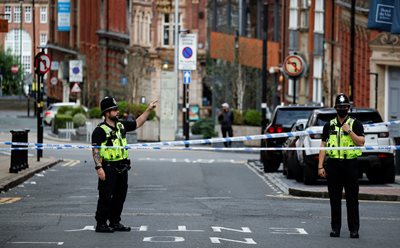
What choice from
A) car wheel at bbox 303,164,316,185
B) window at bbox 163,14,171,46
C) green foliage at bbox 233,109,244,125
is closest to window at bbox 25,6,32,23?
window at bbox 163,14,171,46

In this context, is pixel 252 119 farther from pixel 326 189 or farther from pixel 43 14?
pixel 43 14

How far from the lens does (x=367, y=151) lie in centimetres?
2742

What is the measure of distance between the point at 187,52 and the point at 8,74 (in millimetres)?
89515

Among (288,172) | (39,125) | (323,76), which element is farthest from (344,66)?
(288,172)

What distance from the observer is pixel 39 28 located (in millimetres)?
137000

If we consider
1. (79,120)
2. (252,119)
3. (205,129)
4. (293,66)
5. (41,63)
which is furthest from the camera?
(79,120)

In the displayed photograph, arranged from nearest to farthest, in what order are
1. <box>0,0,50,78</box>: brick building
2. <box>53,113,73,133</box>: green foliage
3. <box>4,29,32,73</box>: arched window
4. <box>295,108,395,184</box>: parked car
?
<box>295,108,395,184</box>: parked car → <box>53,113,73,133</box>: green foliage → <box>0,0,50,78</box>: brick building → <box>4,29,32,73</box>: arched window

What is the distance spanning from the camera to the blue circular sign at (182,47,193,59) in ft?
181

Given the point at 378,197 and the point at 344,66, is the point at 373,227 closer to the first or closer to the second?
the point at 378,197

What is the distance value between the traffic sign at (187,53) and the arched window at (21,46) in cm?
7908

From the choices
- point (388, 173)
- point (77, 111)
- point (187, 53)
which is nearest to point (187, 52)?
point (187, 53)

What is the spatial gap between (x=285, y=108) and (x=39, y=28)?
341 feet

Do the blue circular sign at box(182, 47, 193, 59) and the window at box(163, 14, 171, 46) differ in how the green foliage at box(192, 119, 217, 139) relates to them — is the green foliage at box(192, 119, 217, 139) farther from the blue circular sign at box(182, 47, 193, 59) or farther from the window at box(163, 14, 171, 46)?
the window at box(163, 14, 171, 46)

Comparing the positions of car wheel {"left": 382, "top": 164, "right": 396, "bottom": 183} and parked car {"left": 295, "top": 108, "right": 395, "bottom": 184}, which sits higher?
parked car {"left": 295, "top": 108, "right": 395, "bottom": 184}
